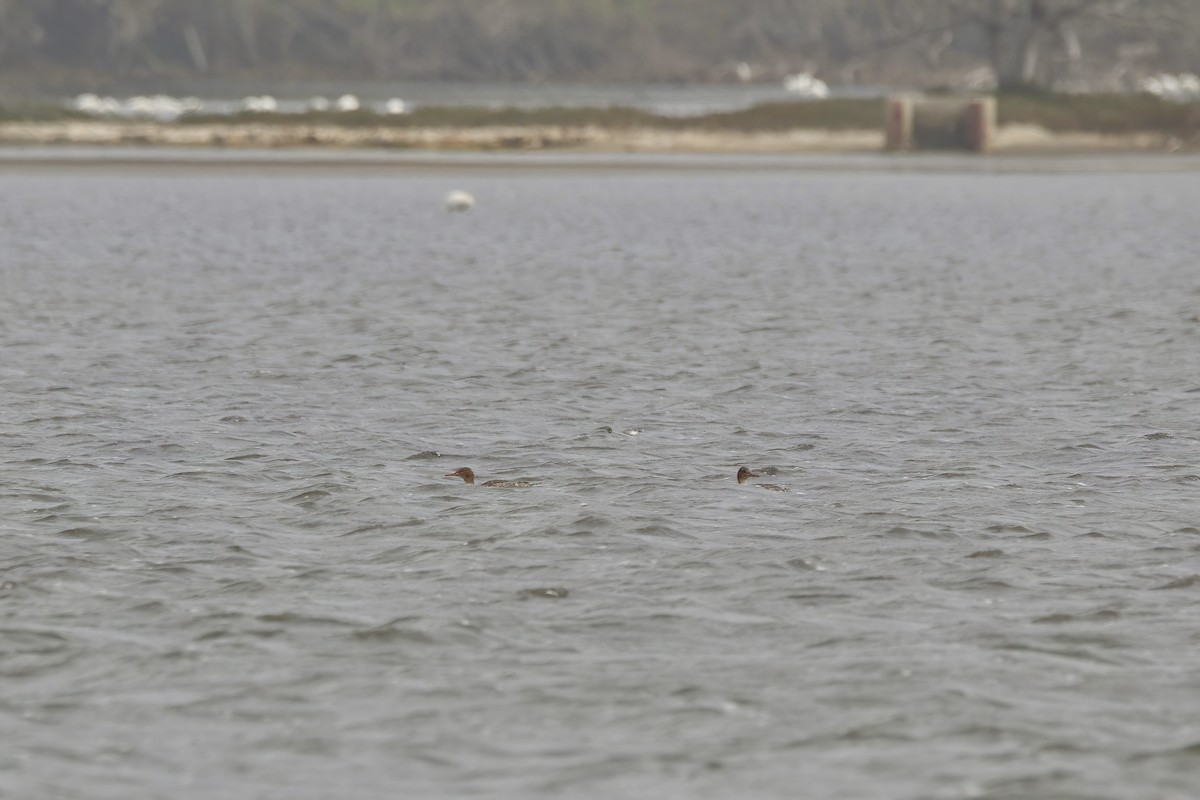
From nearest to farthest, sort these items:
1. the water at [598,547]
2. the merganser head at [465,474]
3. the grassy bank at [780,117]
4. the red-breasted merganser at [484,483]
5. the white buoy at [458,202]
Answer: the water at [598,547]
the red-breasted merganser at [484,483]
the merganser head at [465,474]
the white buoy at [458,202]
the grassy bank at [780,117]

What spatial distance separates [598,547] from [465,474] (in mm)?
2819

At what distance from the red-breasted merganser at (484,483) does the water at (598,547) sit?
0.46ft

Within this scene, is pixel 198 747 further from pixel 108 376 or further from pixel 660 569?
pixel 108 376

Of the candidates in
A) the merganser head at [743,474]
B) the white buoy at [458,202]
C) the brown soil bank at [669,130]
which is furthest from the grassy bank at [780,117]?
the merganser head at [743,474]

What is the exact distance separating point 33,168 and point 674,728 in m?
78.0

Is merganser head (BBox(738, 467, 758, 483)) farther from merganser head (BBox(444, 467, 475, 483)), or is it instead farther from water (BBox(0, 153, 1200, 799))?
merganser head (BBox(444, 467, 475, 483))

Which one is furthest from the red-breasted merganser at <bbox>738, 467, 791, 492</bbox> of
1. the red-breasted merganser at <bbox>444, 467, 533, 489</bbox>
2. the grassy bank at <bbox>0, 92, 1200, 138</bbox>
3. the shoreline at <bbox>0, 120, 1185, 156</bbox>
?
the grassy bank at <bbox>0, 92, 1200, 138</bbox>

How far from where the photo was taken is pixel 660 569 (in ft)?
44.7

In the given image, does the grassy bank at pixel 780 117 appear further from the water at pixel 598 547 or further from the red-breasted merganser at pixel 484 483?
the red-breasted merganser at pixel 484 483

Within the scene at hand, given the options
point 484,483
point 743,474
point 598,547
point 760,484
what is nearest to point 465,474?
point 484,483

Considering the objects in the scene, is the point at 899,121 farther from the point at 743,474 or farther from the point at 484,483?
the point at 484,483

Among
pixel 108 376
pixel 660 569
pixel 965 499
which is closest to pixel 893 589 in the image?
pixel 660 569

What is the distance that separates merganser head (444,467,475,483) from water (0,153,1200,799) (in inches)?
4.5

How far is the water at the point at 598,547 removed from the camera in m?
9.85
